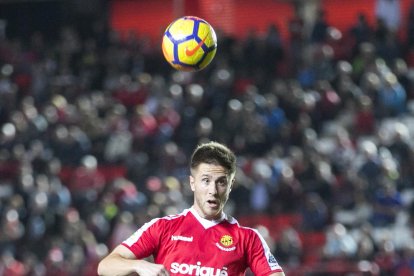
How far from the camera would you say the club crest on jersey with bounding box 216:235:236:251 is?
6.58 m

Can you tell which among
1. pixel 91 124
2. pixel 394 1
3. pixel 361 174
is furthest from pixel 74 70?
pixel 361 174

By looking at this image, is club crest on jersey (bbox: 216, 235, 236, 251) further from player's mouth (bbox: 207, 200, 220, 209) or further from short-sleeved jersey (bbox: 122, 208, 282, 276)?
player's mouth (bbox: 207, 200, 220, 209)

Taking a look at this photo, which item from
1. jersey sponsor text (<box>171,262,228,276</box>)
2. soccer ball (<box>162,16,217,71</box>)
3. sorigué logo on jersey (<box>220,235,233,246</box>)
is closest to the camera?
jersey sponsor text (<box>171,262,228,276</box>)

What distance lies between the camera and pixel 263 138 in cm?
1822

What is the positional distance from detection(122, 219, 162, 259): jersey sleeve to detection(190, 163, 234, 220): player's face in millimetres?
316

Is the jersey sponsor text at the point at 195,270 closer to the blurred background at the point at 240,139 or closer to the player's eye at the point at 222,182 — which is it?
the player's eye at the point at 222,182

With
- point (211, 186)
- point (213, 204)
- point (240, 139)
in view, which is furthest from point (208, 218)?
point (240, 139)

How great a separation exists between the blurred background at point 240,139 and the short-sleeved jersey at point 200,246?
26.3 feet

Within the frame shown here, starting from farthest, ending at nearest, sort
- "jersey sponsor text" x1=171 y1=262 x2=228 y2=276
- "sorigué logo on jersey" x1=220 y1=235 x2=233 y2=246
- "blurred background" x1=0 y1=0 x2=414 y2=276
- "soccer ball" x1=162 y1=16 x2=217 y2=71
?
"blurred background" x1=0 y1=0 x2=414 y2=276
"soccer ball" x1=162 y1=16 x2=217 y2=71
"sorigué logo on jersey" x1=220 y1=235 x2=233 y2=246
"jersey sponsor text" x1=171 y1=262 x2=228 y2=276

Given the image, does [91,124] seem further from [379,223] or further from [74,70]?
[379,223]

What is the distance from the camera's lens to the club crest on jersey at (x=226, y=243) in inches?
259

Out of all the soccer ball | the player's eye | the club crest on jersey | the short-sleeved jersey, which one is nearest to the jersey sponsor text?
the short-sleeved jersey

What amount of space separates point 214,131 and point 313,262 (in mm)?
3731

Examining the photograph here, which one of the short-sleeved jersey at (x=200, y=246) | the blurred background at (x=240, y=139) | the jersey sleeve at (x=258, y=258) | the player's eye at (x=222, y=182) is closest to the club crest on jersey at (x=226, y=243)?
the short-sleeved jersey at (x=200, y=246)
